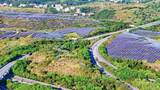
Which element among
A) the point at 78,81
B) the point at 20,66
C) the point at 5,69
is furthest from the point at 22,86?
the point at 5,69

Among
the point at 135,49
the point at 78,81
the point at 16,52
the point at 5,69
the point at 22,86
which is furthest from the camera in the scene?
the point at 16,52

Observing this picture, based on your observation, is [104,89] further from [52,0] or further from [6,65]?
[52,0]

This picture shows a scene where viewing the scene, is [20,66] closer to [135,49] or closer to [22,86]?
[22,86]

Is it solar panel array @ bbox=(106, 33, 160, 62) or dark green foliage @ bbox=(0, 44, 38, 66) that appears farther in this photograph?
dark green foliage @ bbox=(0, 44, 38, 66)

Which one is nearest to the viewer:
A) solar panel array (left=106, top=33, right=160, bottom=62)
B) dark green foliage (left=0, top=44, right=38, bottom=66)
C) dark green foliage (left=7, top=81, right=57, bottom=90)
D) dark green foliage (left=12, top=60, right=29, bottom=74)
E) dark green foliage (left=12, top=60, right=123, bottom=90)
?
dark green foliage (left=7, top=81, right=57, bottom=90)

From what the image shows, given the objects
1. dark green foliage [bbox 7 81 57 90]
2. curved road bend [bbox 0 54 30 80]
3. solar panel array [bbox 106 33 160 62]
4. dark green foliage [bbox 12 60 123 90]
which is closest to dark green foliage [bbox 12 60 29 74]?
dark green foliage [bbox 12 60 123 90]

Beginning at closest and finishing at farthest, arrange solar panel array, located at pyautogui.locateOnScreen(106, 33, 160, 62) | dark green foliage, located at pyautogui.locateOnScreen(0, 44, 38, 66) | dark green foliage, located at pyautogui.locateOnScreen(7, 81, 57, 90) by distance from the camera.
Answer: dark green foliage, located at pyautogui.locateOnScreen(7, 81, 57, 90) < solar panel array, located at pyautogui.locateOnScreen(106, 33, 160, 62) < dark green foliage, located at pyautogui.locateOnScreen(0, 44, 38, 66)

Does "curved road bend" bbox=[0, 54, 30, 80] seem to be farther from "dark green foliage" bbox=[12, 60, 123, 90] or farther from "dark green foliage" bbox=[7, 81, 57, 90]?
"dark green foliage" bbox=[7, 81, 57, 90]

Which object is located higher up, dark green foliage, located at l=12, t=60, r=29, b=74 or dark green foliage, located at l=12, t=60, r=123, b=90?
dark green foliage, located at l=12, t=60, r=123, b=90
